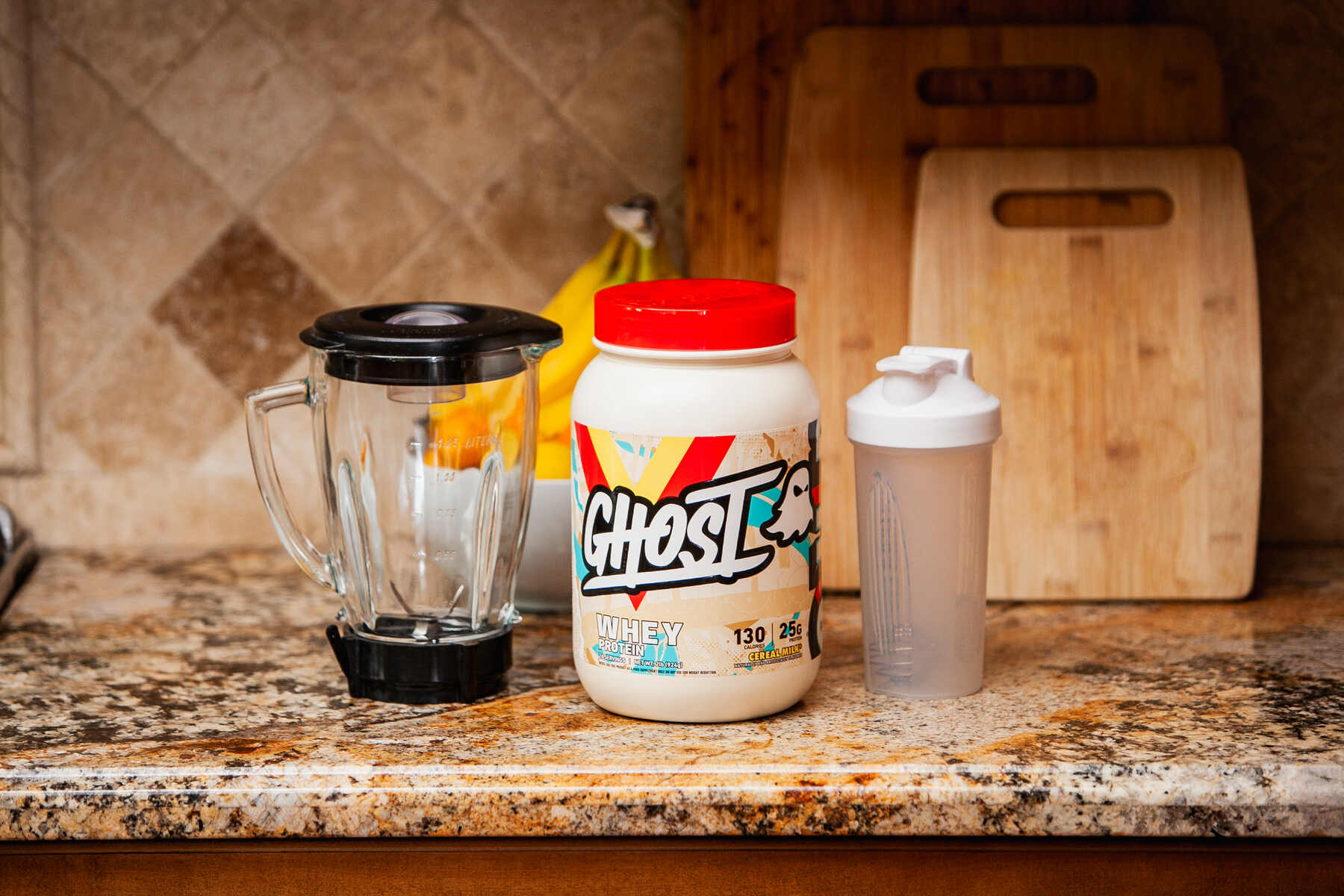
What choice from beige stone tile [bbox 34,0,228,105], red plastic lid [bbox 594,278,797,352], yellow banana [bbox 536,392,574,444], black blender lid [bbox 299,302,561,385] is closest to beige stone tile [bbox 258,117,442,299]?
beige stone tile [bbox 34,0,228,105]

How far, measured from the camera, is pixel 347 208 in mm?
1221

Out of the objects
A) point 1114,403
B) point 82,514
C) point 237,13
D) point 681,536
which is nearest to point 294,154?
point 237,13

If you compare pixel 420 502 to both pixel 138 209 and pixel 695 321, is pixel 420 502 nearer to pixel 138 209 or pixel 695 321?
pixel 695 321

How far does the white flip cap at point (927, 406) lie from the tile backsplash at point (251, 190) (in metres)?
→ 0.47

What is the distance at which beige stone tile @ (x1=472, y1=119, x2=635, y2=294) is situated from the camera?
1212mm

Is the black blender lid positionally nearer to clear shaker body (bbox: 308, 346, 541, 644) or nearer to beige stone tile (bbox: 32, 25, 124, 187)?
clear shaker body (bbox: 308, 346, 541, 644)

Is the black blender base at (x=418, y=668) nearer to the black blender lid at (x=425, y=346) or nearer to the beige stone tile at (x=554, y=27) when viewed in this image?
the black blender lid at (x=425, y=346)

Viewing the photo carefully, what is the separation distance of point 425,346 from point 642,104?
1.65ft

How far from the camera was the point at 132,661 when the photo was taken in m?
0.95

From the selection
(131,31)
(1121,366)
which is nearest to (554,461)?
(1121,366)

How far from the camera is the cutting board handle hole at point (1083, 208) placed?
1071 mm

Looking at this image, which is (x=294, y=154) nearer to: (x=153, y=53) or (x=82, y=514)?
(x=153, y=53)

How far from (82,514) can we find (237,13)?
501 mm

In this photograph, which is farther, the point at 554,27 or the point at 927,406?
the point at 554,27
